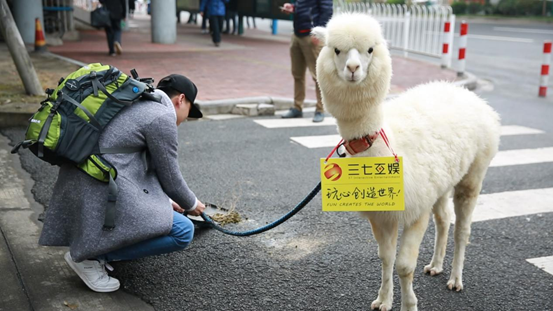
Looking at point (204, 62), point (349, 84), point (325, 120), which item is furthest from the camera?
point (204, 62)

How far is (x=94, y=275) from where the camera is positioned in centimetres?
335

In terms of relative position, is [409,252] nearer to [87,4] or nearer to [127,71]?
[127,71]

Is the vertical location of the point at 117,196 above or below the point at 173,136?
below

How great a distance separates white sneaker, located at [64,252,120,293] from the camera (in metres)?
3.34

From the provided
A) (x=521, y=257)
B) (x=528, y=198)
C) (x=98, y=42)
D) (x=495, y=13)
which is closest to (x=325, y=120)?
(x=528, y=198)

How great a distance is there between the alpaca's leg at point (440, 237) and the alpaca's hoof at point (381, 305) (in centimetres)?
62

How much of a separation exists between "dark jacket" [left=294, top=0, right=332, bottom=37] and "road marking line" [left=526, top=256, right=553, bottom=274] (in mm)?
4586

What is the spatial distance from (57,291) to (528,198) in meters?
4.23

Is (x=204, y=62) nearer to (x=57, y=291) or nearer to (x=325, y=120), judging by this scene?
(x=325, y=120)

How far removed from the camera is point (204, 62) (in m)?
12.4

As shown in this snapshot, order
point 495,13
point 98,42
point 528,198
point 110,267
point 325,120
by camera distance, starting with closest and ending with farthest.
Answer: point 110,267, point 528,198, point 325,120, point 98,42, point 495,13

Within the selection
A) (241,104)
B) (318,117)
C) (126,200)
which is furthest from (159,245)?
(241,104)

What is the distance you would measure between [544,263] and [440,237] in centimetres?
85

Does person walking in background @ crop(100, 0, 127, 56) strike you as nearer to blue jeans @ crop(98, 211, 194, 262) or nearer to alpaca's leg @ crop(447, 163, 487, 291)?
blue jeans @ crop(98, 211, 194, 262)
